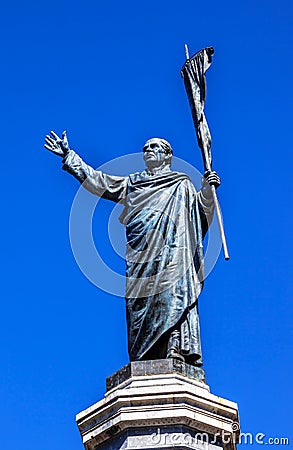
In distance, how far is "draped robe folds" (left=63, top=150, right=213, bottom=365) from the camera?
1255 centimetres

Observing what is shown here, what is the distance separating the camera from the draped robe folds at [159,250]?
41.2 ft

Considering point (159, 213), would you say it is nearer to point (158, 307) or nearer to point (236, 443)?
point (158, 307)

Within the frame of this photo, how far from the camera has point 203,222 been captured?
45.4 ft

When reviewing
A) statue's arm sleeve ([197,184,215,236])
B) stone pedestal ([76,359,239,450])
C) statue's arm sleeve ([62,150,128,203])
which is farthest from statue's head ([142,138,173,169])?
stone pedestal ([76,359,239,450])

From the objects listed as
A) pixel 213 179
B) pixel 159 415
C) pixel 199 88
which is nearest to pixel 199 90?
pixel 199 88

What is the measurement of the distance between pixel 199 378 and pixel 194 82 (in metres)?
4.71

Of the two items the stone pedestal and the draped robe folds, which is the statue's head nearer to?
the draped robe folds

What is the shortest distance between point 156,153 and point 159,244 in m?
1.76

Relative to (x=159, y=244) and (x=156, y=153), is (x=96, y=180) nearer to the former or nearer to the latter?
(x=156, y=153)

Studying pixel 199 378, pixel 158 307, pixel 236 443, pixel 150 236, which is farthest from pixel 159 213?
pixel 236 443

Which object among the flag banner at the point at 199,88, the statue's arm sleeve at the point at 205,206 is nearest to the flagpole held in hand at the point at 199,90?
the flag banner at the point at 199,88

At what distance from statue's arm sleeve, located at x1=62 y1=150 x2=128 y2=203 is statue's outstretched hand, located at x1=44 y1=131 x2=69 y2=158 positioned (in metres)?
0.16

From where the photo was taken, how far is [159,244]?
13.3 meters

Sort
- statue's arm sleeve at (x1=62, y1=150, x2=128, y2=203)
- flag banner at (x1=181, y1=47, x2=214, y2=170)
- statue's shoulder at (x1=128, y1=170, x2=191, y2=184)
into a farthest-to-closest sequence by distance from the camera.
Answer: statue's arm sleeve at (x1=62, y1=150, x2=128, y2=203), statue's shoulder at (x1=128, y1=170, x2=191, y2=184), flag banner at (x1=181, y1=47, x2=214, y2=170)
